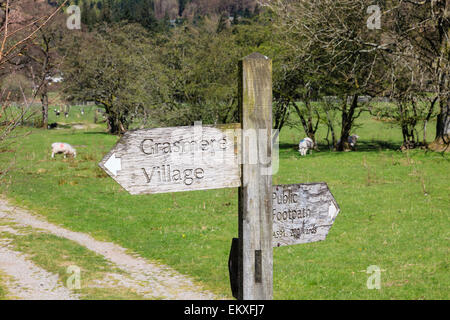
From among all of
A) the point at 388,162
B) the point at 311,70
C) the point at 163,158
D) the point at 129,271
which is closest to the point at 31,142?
the point at 311,70

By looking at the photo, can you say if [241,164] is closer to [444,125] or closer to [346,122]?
[444,125]

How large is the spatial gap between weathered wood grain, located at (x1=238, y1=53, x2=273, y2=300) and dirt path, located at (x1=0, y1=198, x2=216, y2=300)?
366 centimetres

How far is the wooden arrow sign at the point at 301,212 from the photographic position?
4238 mm

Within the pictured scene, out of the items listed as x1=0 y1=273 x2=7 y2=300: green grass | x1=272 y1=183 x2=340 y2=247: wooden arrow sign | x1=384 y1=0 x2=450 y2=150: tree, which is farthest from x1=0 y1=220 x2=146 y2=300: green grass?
x1=384 y1=0 x2=450 y2=150: tree

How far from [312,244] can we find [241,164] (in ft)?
25.5

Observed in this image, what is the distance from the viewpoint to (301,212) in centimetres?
443

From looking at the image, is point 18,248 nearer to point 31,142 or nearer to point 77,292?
point 77,292

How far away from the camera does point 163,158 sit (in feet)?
12.6

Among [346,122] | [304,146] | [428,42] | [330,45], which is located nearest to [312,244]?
Result: [330,45]

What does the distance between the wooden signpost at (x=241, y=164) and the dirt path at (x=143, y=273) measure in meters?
3.39

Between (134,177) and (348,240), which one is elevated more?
(134,177)

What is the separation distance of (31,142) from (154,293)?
31623 millimetres

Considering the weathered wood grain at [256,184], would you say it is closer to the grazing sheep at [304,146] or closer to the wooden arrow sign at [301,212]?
the wooden arrow sign at [301,212]

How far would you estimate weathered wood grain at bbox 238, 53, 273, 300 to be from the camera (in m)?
3.89
